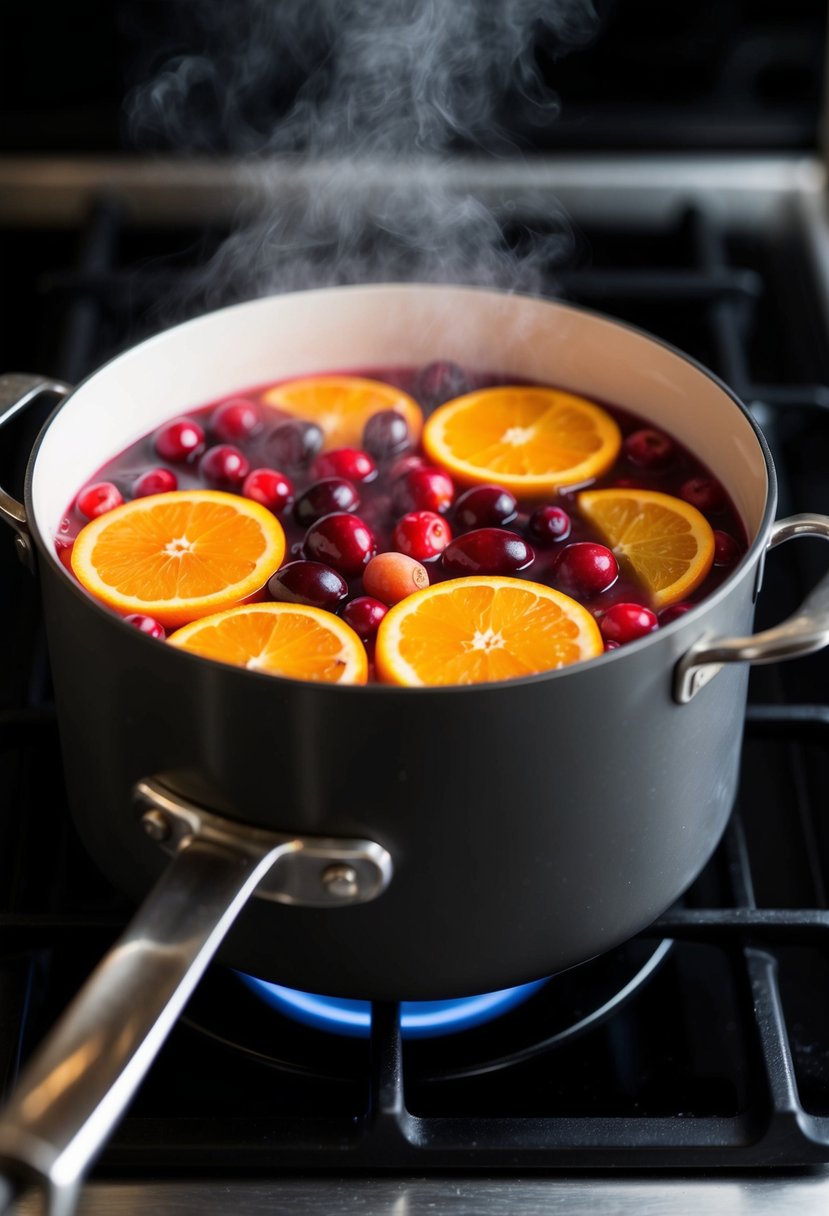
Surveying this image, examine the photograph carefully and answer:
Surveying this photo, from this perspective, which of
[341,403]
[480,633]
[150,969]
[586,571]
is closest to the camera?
[150,969]

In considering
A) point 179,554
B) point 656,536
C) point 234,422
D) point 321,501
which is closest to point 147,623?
point 179,554

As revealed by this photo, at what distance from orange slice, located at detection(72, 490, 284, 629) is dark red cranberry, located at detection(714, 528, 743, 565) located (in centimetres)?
34

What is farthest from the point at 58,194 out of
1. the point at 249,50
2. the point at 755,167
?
the point at 755,167

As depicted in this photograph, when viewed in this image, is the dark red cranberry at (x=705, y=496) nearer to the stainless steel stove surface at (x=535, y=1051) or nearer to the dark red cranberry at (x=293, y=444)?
the stainless steel stove surface at (x=535, y=1051)

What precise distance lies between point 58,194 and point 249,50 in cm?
33

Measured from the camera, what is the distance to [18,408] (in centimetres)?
101

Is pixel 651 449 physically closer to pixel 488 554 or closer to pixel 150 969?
pixel 488 554

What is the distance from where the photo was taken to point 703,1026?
0.98 metres

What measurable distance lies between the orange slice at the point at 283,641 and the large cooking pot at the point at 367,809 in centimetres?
11

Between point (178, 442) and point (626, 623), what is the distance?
0.45 metres

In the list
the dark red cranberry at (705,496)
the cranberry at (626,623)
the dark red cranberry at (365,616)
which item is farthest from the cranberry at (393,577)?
the dark red cranberry at (705,496)

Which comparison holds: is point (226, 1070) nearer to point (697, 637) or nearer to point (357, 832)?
point (357, 832)

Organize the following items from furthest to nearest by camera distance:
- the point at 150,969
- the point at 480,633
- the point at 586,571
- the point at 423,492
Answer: the point at 423,492 → the point at 586,571 → the point at 480,633 → the point at 150,969

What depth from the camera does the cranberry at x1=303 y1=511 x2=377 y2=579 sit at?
105 centimetres
